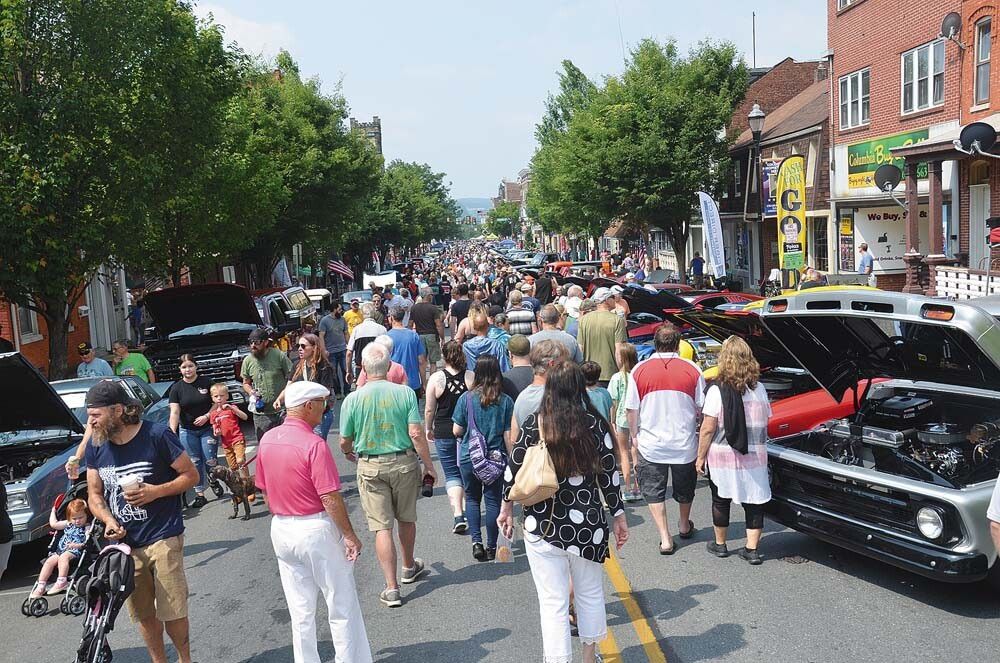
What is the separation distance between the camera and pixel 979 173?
2048 cm

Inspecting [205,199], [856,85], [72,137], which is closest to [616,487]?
[72,137]

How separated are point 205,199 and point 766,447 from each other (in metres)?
17.0

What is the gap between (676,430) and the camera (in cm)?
727

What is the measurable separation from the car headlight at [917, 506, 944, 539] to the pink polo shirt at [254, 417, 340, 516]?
3.61m

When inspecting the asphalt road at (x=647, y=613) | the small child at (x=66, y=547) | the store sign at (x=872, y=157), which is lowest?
the asphalt road at (x=647, y=613)

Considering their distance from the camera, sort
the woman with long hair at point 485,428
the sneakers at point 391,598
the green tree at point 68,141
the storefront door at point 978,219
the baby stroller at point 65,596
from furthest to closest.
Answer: the storefront door at point 978,219 < the green tree at point 68,141 < the woman with long hair at point 485,428 < the baby stroller at point 65,596 < the sneakers at point 391,598

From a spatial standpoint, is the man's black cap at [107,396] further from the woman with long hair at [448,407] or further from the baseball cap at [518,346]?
the baseball cap at [518,346]

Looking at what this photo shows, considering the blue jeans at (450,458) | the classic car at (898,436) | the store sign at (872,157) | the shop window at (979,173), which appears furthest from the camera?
the store sign at (872,157)

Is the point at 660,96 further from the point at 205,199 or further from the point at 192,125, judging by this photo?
the point at 192,125

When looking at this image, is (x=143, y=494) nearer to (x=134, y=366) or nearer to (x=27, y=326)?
(x=134, y=366)

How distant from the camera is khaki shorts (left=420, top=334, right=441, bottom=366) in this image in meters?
15.5

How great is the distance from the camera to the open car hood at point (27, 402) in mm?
8625

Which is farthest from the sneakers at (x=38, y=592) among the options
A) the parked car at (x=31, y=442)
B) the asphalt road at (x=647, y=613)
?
the parked car at (x=31, y=442)

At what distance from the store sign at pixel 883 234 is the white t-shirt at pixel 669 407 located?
21.0 m
